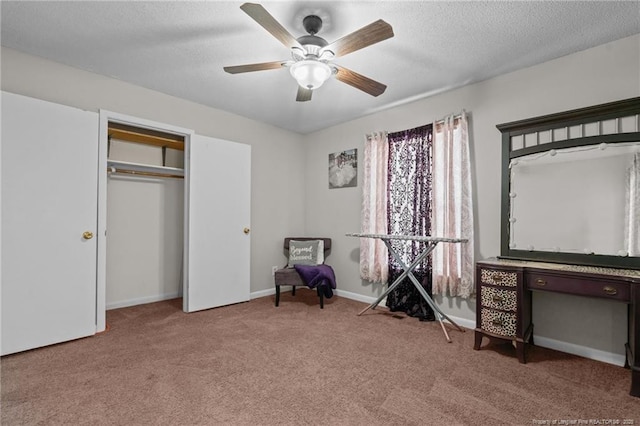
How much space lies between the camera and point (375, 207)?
12.0 ft

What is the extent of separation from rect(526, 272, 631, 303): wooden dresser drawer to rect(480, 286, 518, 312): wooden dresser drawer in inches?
5.8

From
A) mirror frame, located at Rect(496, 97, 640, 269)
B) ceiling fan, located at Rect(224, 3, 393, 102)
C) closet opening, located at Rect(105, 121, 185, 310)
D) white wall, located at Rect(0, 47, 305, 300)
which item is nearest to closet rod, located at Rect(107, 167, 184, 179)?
closet opening, located at Rect(105, 121, 185, 310)

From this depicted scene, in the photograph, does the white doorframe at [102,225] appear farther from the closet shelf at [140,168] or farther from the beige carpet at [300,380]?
the closet shelf at [140,168]

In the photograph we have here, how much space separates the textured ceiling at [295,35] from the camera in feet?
6.25

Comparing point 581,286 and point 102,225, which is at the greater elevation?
point 102,225

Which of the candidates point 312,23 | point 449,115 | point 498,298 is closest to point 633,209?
point 498,298

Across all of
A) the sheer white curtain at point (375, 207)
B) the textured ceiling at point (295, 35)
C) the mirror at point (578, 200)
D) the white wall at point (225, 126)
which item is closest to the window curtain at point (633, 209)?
the mirror at point (578, 200)

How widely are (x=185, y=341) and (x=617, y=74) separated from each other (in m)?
3.99

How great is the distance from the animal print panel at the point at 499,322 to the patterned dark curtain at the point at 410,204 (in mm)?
771

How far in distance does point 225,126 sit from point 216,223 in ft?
4.12

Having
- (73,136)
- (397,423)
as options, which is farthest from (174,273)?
(397,423)

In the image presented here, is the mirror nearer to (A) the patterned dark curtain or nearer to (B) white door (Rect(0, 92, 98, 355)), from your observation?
(A) the patterned dark curtain

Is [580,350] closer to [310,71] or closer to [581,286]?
[581,286]

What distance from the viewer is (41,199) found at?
2420 millimetres
